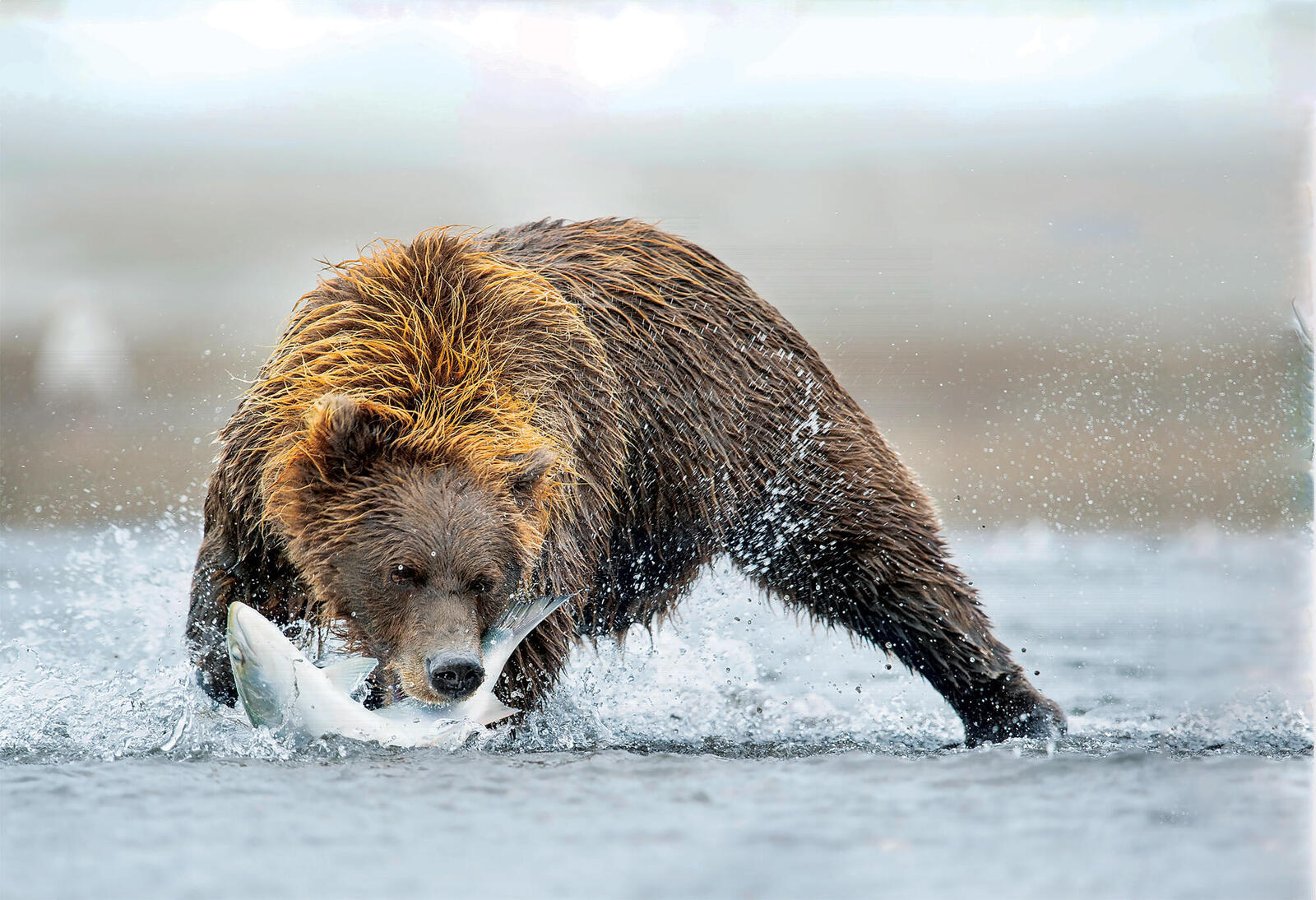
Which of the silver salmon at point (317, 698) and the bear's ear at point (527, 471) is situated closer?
the silver salmon at point (317, 698)

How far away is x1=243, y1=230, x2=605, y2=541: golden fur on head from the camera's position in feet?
15.2

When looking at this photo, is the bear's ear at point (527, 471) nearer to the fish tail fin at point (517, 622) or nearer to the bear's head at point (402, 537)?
the bear's head at point (402, 537)

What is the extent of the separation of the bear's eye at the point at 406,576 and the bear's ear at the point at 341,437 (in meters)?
0.40

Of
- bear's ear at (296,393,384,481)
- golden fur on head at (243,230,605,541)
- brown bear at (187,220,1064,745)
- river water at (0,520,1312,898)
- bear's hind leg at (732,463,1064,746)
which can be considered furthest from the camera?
bear's hind leg at (732,463,1064,746)

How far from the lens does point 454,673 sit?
13.9 ft

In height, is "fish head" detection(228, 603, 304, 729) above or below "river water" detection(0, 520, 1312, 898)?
above

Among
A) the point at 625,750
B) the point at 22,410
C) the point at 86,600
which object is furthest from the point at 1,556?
the point at 625,750

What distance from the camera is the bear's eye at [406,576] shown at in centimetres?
446

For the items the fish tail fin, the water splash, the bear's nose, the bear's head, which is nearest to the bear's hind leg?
the water splash

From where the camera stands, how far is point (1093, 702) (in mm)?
6594

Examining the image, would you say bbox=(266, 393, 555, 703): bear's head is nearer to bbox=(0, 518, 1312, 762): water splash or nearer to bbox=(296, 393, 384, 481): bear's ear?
bbox=(296, 393, 384, 481): bear's ear

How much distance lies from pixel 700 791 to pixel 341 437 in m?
1.76

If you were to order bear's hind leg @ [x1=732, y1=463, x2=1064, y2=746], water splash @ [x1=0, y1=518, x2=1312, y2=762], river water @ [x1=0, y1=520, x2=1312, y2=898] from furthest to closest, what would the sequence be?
bear's hind leg @ [x1=732, y1=463, x2=1064, y2=746], water splash @ [x1=0, y1=518, x2=1312, y2=762], river water @ [x1=0, y1=520, x2=1312, y2=898]

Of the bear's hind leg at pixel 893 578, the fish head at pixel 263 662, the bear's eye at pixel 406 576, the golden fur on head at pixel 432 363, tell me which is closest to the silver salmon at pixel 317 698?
the fish head at pixel 263 662
